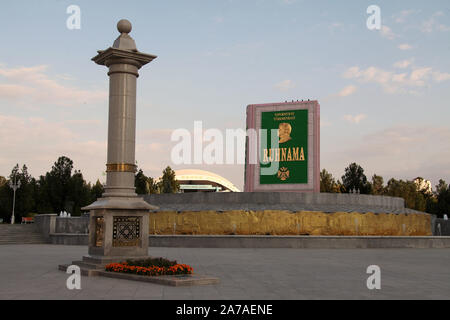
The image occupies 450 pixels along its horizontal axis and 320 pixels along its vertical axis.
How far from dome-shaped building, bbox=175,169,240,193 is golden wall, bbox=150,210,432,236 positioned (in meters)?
80.2

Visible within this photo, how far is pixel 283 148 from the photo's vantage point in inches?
1495

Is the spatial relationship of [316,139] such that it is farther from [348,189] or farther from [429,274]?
[348,189]

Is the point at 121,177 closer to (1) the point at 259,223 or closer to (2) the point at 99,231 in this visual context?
(2) the point at 99,231

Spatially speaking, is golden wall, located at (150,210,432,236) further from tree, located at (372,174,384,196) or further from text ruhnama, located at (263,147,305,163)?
tree, located at (372,174,384,196)

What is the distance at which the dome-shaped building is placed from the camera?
11294 cm

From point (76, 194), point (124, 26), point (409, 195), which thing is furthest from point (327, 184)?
point (124, 26)

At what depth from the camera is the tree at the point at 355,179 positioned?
7419 centimetres

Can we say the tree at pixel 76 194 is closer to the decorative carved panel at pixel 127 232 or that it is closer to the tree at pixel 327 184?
the tree at pixel 327 184

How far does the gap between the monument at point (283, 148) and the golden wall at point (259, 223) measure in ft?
20.2

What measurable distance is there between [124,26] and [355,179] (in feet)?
209

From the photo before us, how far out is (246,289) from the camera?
35.6 feet

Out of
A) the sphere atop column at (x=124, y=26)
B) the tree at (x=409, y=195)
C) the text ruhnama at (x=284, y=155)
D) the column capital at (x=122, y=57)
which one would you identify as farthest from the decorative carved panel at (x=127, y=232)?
the tree at (x=409, y=195)

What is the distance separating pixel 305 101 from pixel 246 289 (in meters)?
28.7
